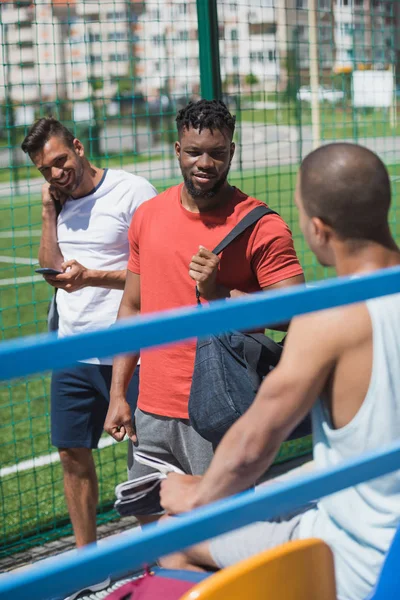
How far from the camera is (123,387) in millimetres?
3525

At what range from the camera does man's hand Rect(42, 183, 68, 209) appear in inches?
162

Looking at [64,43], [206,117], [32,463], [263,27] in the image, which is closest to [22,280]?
[263,27]

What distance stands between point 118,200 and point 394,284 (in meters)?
2.41

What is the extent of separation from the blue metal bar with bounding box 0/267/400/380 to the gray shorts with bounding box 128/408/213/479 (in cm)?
163

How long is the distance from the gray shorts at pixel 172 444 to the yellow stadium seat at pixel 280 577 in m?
1.43

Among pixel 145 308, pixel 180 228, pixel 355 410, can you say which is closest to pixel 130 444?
pixel 145 308

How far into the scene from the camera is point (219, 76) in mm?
4543

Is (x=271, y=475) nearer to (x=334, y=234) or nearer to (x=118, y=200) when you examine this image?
(x=118, y=200)

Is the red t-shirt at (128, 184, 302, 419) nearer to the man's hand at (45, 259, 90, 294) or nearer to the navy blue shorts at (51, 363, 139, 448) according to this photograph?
the man's hand at (45, 259, 90, 294)

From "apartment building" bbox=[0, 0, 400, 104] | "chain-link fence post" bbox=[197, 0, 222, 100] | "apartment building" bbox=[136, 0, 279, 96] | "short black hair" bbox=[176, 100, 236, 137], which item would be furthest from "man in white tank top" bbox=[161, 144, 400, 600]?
"apartment building" bbox=[136, 0, 279, 96]

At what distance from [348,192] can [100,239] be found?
2.10 metres

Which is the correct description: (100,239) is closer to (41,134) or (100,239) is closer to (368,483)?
(41,134)

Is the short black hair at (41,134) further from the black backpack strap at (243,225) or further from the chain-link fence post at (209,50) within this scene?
the black backpack strap at (243,225)

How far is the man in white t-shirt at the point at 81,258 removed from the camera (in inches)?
157
